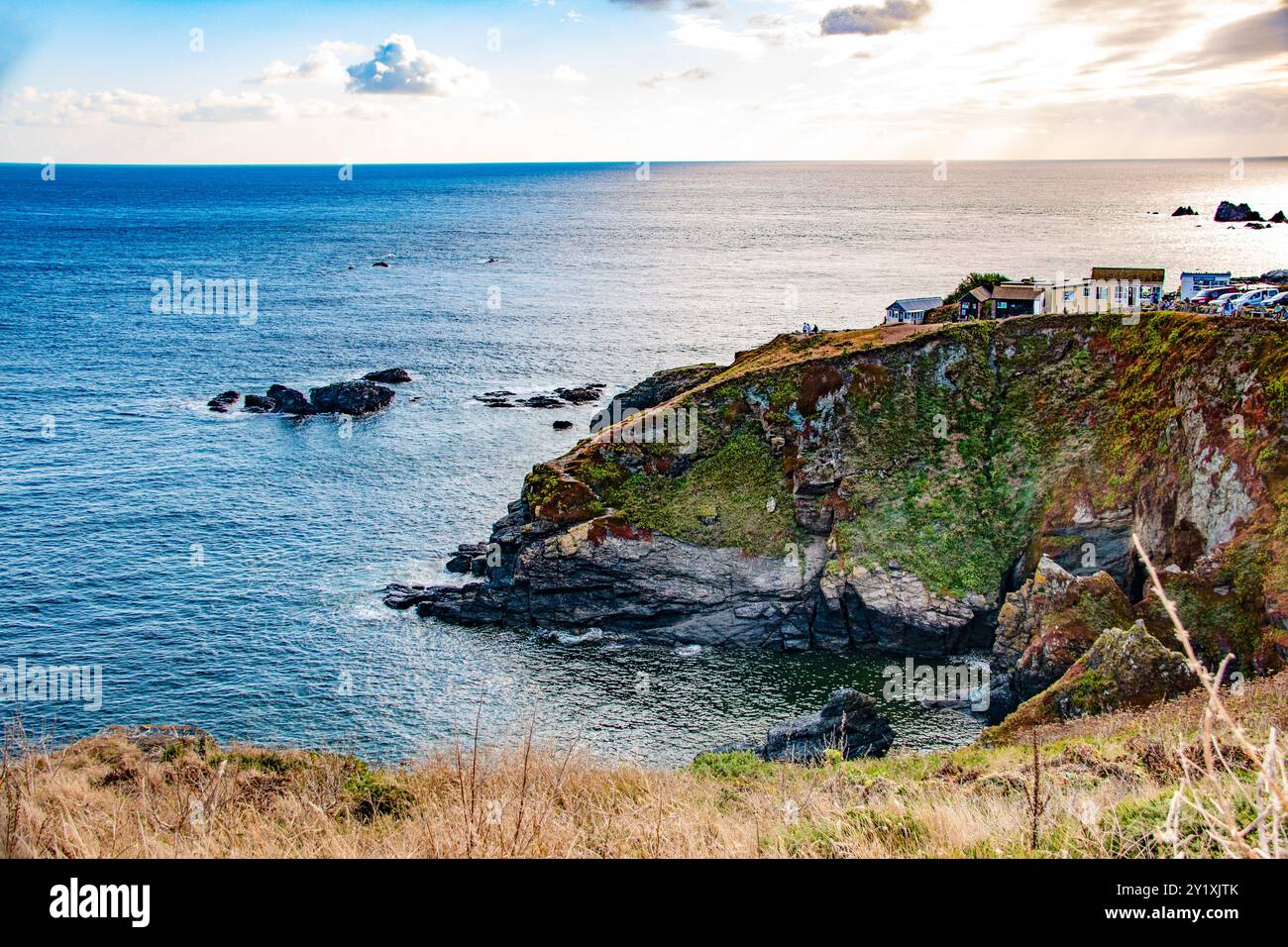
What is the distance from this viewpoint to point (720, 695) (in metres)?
47.2

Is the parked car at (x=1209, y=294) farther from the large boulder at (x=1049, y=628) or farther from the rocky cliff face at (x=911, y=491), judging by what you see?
the large boulder at (x=1049, y=628)

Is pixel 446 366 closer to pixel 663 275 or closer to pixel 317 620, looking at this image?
pixel 317 620

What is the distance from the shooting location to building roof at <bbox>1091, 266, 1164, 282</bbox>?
6625cm

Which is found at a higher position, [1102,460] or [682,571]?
[1102,460]

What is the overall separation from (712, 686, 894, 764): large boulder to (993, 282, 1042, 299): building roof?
39.5 m

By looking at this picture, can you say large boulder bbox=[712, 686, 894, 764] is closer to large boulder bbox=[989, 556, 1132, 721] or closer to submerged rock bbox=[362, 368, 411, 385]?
large boulder bbox=[989, 556, 1132, 721]

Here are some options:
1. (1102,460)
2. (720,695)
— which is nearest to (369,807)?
(720,695)

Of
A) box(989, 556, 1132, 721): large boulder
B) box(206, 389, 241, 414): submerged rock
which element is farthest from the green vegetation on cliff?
box(206, 389, 241, 414): submerged rock

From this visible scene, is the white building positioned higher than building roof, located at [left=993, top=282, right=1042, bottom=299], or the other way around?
building roof, located at [left=993, top=282, right=1042, bottom=299]

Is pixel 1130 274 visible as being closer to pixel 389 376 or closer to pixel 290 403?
pixel 389 376

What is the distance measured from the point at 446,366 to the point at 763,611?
64.0 metres

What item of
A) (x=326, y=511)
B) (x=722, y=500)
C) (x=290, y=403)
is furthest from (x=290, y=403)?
(x=722, y=500)

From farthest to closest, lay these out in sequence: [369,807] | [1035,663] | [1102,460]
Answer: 1. [1102,460]
2. [1035,663]
3. [369,807]

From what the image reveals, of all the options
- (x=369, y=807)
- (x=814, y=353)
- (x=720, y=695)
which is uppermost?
(x=814, y=353)
